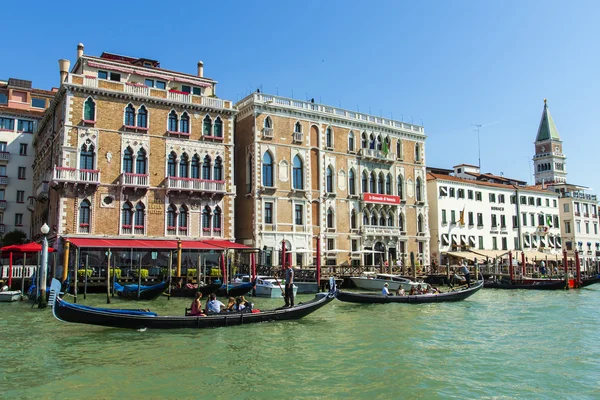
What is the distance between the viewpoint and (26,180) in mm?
36438

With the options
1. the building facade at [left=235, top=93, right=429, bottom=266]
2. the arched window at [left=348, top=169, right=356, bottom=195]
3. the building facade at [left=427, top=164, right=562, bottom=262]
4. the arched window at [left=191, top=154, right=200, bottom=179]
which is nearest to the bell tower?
the building facade at [left=427, top=164, right=562, bottom=262]

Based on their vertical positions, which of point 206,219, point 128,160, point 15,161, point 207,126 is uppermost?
point 207,126

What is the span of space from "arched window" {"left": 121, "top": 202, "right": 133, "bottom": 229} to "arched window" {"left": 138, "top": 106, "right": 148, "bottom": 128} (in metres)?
4.04

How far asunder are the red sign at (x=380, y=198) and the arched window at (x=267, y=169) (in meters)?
6.77

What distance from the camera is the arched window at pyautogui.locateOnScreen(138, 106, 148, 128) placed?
28.8 meters

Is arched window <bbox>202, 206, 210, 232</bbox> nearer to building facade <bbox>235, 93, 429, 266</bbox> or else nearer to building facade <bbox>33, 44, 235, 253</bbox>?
building facade <bbox>33, 44, 235, 253</bbox>

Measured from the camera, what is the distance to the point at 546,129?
77625mm

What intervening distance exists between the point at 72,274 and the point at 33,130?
51.4 ft

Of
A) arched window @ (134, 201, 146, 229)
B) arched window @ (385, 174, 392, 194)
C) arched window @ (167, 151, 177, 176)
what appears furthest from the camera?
arched window @ (385, 174, 392, 194)

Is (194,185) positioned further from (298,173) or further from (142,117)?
(298,173)

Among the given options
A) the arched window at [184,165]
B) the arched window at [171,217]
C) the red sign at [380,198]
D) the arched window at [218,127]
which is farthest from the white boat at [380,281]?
the arched window at [218,127]

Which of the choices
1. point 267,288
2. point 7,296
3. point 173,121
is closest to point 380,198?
point 267,288

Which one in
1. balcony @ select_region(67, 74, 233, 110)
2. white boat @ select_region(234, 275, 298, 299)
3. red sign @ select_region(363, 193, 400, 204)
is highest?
balcony @ select_region(67, 74, 233, 110)

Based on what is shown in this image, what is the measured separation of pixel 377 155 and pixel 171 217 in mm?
14616
